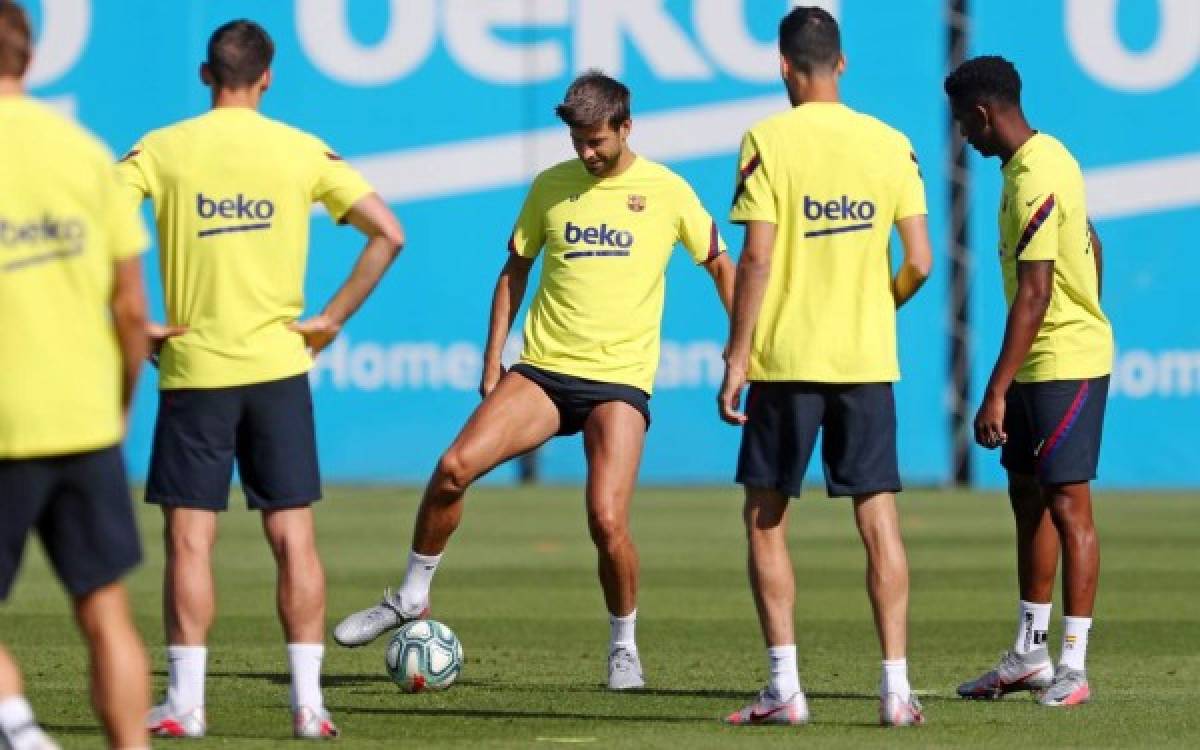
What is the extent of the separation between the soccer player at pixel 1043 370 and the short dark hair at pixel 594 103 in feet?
4.16

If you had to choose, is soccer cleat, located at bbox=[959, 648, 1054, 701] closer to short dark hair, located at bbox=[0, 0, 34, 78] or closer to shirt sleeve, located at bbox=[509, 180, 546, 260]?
shirt sleeve, located at bbox=[509, 180, 546, 260]

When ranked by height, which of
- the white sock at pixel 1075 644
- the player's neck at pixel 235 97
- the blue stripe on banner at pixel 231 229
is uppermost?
the player's neck at pixel 235 97

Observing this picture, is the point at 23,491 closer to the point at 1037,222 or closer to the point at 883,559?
the point at 883,559

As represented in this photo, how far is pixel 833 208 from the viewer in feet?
27.6

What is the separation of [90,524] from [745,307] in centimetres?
283

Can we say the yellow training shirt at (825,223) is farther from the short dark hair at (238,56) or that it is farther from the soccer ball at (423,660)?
the soccer ball at (423,660)

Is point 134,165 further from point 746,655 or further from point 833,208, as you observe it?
point 746,655

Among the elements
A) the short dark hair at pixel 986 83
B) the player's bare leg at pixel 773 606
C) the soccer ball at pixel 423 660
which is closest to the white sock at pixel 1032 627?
the player's bare leg at pixel 773 606

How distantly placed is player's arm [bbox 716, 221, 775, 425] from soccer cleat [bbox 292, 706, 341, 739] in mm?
1607

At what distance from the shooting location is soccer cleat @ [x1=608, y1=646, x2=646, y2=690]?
31.4ft

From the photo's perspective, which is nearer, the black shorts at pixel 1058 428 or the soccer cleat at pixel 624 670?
the black shorts at pixel 1058 428

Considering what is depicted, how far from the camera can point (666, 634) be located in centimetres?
1161

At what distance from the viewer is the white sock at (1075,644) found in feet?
30.0

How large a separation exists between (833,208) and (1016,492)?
1691 mm
